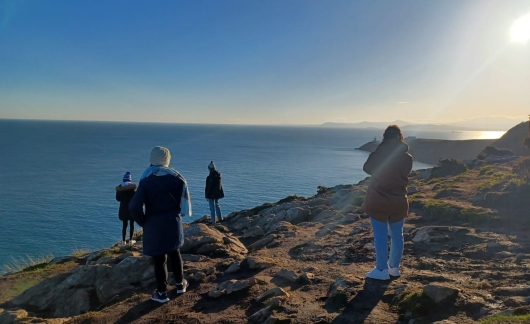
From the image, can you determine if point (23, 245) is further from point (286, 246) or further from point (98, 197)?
point (286, 246)

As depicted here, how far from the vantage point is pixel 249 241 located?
11742mm

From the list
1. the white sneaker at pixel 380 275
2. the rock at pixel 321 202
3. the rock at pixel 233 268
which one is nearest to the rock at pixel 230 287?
the rock at pixel 233 268

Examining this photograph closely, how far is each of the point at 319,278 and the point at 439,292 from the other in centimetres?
223

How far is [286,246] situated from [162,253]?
455cm

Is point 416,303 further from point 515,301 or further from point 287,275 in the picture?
point 287,275

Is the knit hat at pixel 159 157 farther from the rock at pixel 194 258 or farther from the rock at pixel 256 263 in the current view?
the rock at pixel 194 258

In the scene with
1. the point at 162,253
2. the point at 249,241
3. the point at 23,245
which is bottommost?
the point at 23,245

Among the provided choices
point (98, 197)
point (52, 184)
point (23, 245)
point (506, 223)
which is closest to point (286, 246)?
point (506, 223)

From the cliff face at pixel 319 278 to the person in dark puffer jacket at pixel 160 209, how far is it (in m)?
0.89

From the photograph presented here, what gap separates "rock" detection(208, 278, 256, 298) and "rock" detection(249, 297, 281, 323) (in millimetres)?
1054

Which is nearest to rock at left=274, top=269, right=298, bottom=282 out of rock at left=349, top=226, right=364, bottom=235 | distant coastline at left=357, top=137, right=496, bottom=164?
rock at left=349, top=226, right=364, bottom=235

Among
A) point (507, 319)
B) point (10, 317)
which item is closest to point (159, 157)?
point (10, 317)

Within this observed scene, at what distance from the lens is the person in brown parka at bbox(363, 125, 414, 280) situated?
5633 mm

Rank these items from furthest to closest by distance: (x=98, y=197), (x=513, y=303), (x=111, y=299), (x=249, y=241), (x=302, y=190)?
1. (x=302, y=190)
2. (x=98, y=197)
3. (x=249, y=241)
4. (x=111, y=299)
5. (x=513, y=303)
